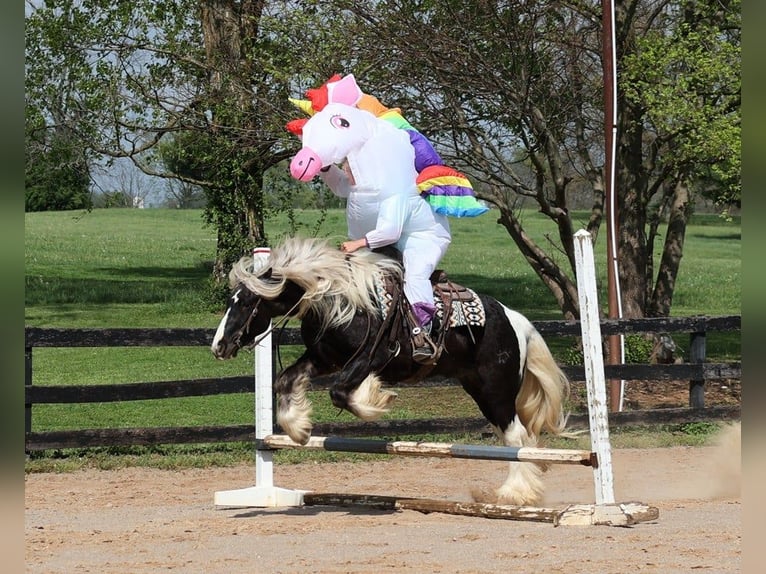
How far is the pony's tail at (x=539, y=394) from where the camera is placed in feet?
21.8

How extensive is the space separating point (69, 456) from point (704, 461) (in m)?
5.54

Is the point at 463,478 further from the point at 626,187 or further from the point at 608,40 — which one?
the point at 626,187

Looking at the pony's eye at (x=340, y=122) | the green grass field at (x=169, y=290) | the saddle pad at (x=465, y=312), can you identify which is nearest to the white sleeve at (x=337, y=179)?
the pony's eye at (x=340, y=122)

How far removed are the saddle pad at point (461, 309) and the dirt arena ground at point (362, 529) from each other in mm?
1185

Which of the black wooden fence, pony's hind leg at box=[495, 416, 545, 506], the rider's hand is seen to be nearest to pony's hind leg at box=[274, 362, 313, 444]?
the rider's hand

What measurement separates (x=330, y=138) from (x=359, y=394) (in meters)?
1.50

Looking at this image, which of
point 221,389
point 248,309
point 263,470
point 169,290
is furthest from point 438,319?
point 169,290

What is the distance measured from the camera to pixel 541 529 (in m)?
5.43

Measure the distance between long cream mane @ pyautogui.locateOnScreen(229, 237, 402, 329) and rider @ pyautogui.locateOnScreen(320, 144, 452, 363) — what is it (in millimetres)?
125

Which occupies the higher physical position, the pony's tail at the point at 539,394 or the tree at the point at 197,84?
the tree at the point at 197,84

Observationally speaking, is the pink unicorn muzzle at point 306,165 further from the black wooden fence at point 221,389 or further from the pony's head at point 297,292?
the black wooden fence at point 221,389

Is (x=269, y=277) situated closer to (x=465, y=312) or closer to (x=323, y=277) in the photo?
(x=323, y=277)

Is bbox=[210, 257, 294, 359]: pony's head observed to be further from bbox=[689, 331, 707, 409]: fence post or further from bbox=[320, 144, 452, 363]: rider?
A: bbox=[689, 331, 707, 409]: fence post

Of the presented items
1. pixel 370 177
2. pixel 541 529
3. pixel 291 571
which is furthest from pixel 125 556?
pixel 370 177
